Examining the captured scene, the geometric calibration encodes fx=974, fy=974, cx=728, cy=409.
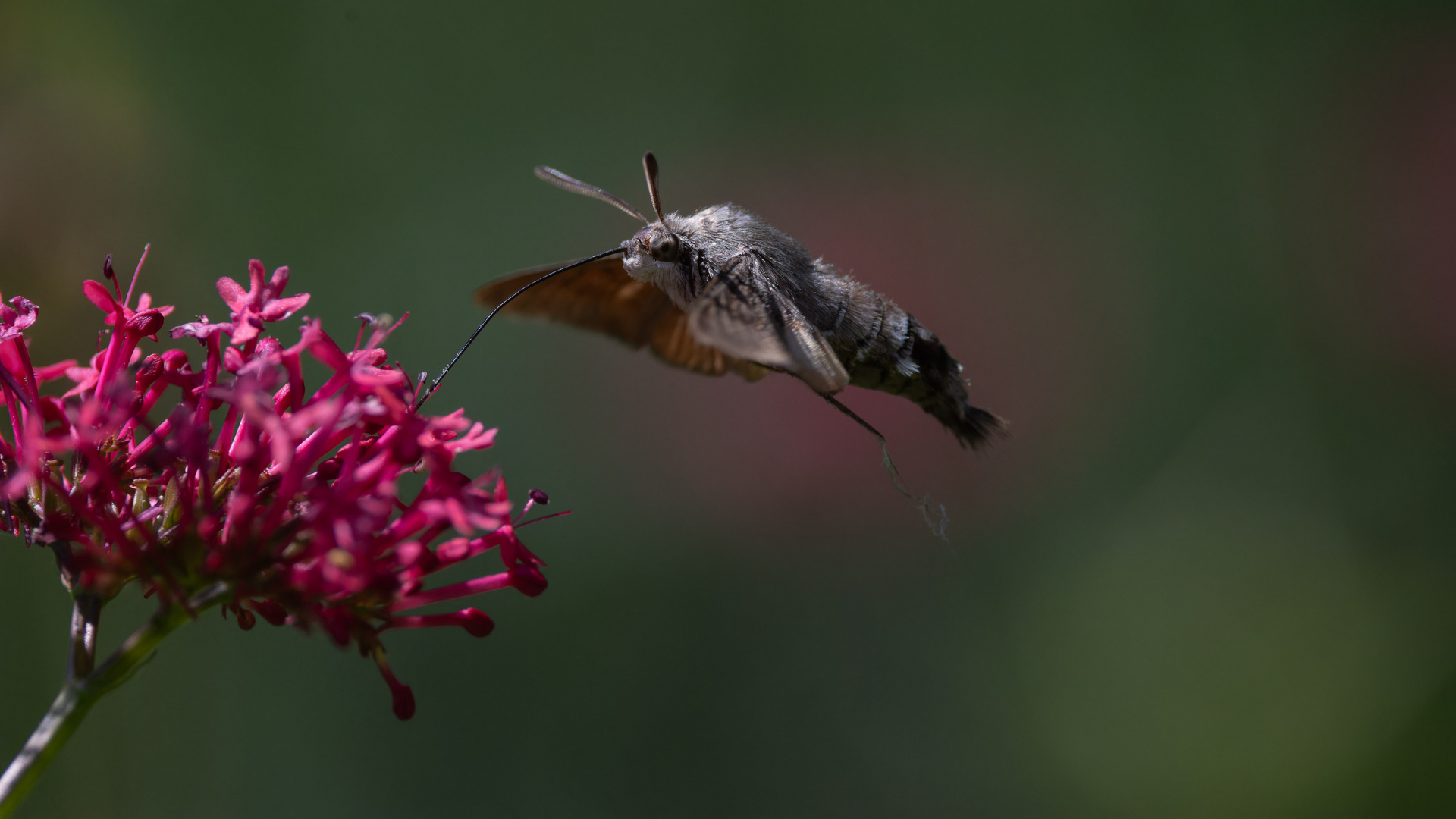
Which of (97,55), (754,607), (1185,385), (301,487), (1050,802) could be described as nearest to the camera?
(301,487)

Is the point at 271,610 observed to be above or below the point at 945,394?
below

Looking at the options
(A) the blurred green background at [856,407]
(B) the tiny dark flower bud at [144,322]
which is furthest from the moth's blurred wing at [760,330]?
(A) the blurred green background at [856,407]

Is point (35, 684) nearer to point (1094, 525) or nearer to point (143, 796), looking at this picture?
point (143, 796)

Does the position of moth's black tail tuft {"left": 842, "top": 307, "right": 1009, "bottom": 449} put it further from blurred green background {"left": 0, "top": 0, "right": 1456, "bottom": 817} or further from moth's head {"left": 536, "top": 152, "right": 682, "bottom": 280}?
blurred green background {"left": 0, "top": 0, "right": 1456, "bottom": 817}

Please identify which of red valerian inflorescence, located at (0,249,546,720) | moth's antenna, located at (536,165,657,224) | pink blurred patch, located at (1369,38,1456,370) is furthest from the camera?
pink blurred patch, located at (1369,38,1456,370)

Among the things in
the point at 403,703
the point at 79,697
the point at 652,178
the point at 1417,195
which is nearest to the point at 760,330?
the point at 652,178

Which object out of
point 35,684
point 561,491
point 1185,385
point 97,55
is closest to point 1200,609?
point 1185,385

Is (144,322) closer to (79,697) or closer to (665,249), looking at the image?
(79,697)

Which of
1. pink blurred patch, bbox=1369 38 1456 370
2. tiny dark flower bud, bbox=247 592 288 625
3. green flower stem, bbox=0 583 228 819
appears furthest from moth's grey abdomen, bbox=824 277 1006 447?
pink blurred patch, bbox=1369 38 1456 370
